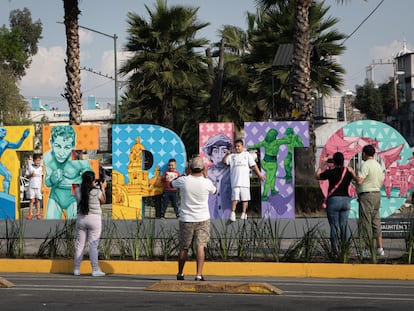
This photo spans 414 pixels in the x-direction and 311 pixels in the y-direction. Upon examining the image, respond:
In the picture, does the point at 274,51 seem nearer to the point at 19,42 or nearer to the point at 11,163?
the point at 11,163

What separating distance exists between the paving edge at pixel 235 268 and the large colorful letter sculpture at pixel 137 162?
204 inches

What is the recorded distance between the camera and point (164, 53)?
3400cm

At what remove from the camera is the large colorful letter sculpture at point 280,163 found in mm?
20094

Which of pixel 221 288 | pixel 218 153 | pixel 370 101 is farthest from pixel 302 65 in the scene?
pixel 370 101

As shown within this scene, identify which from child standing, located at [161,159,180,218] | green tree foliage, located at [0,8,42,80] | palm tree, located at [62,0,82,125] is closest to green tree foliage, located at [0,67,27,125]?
green tree foliage, located at [0,8,42,80]

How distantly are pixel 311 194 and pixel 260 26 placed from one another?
502 inches

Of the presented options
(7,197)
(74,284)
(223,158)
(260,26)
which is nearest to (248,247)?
(74,284)

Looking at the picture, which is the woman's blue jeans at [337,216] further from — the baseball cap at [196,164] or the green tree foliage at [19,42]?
the green tree foliage at [19,42]

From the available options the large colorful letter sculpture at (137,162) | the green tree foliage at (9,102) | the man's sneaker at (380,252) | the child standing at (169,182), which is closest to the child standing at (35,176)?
the large colorful letter sculpture at (137,162)

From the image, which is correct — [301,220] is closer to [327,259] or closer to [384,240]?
[384,240]

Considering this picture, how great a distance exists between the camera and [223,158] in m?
20.0

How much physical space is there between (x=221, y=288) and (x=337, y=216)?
12.7 feet

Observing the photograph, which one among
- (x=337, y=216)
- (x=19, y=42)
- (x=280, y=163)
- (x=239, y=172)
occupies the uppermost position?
(x=19, y=42)

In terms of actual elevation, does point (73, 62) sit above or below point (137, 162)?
above
